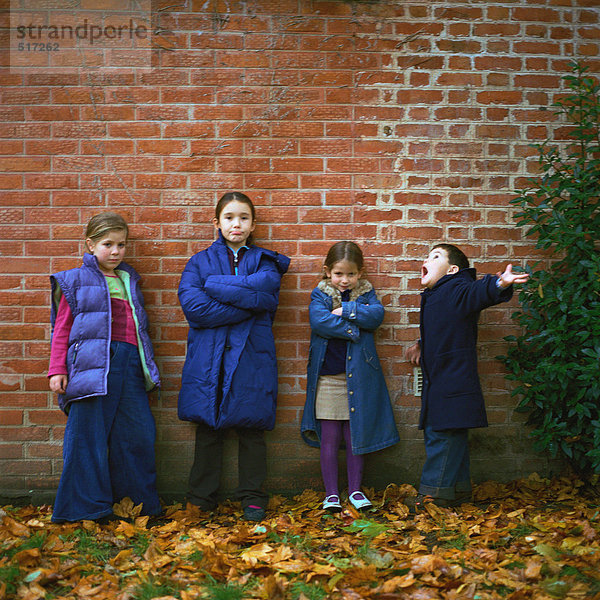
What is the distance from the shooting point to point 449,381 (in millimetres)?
3643

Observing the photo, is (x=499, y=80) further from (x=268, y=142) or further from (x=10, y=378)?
(x=10, y=378)

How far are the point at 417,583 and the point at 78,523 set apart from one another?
2.01 metres

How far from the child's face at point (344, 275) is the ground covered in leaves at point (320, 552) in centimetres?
140

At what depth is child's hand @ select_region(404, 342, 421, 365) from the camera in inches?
155

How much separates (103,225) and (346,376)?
1.83m

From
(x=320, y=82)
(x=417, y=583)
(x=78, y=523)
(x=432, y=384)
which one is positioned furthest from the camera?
(x=320, y=82)

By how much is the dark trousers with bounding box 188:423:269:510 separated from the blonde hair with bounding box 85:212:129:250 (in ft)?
4.50

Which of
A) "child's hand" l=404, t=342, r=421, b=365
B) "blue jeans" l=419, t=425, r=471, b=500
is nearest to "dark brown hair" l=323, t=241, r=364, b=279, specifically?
"child's hand" l=404, t=342, r=421, b=365

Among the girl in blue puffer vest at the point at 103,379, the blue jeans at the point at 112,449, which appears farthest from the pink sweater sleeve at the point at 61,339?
the blue jeans at the point at 112,449

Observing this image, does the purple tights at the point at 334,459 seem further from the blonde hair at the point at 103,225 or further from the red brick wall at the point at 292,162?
the blonde hair at the point at 103,225

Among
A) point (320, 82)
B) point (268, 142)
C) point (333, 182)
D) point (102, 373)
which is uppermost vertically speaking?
point (320, 82)

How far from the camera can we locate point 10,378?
3.90 meters

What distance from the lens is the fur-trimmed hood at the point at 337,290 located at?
381 cm

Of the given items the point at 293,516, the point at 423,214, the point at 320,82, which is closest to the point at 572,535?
the point at 293,516
